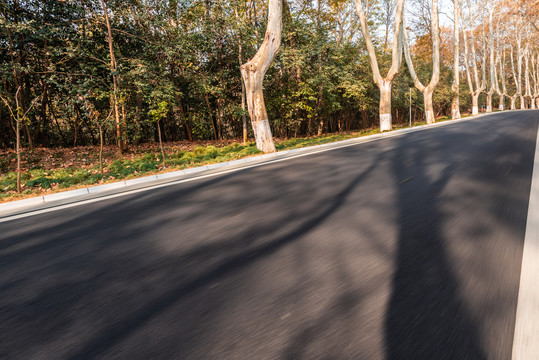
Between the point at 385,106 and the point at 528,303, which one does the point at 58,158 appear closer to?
the point at 528,303

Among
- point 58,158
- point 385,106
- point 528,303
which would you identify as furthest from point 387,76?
point 58,158

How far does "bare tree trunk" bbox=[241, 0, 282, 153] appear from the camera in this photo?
9.82m

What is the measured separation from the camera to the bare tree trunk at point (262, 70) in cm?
982

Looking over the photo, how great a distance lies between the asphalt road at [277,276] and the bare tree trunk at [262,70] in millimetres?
6827

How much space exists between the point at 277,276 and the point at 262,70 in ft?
30.7

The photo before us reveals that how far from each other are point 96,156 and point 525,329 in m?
15.1

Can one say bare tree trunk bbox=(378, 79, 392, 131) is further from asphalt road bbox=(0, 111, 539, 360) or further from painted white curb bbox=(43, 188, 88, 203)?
painted white curb bbox=(43, 188, 88, 203)

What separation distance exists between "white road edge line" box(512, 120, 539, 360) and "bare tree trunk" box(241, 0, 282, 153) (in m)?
8.42

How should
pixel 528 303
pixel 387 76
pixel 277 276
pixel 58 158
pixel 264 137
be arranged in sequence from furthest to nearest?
1. pixel 387 76
2. pixel 58 158
3. pixel 264 137
4. pixel 277 276
5. pixel 528 303

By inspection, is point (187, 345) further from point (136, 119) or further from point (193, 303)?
point (136, 119)

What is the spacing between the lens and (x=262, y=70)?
9977mm

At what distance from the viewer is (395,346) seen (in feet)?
4.08

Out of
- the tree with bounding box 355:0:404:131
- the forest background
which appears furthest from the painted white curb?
the tree with bounding box 355:0:404:131

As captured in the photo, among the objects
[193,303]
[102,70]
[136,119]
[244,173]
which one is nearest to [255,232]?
[193,303]
